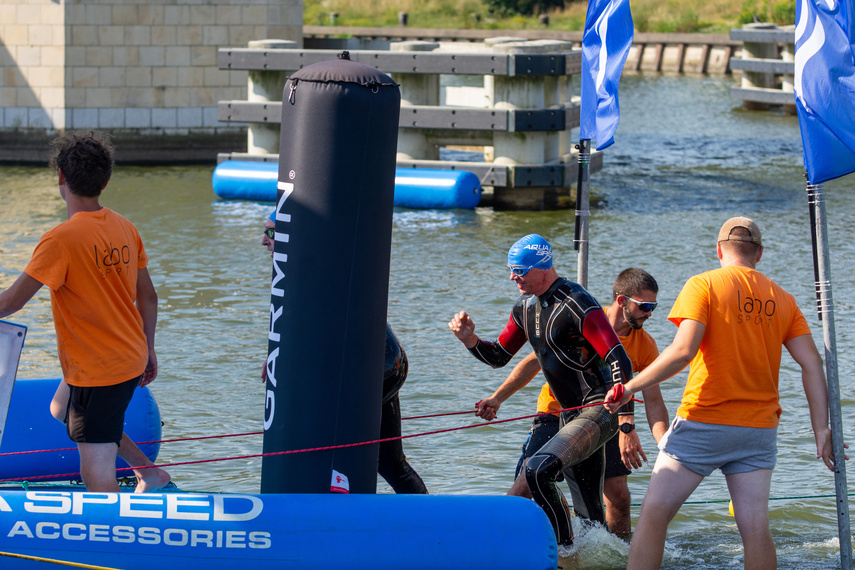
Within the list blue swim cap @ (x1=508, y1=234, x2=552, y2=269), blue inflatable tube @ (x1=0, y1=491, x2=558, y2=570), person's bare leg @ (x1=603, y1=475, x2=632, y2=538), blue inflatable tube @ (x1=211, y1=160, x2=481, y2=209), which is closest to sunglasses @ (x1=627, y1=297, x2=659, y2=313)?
blue swim cap @ (x1=508, y1=234, x2=552, y2=269)

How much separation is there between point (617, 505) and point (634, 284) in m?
1.20

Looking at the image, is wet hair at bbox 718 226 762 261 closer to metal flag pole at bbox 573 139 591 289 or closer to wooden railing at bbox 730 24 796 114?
metal flag pole at bbox 573 139 591 289

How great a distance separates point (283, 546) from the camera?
441 cm

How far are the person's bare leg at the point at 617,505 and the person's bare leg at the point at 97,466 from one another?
99.0 inches

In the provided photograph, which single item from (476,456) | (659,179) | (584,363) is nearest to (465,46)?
(659,179)

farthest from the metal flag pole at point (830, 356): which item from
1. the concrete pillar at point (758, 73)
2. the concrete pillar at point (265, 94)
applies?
the concrete pillar at point (758, 73)

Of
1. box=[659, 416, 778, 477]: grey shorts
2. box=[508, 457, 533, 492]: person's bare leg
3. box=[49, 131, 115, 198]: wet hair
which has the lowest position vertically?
box=[508, 457, 533, 492]: person's bare leg

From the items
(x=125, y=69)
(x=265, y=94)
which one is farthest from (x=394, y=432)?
(x=125, y=69)

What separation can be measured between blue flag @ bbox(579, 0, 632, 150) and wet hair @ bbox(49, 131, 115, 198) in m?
2.95

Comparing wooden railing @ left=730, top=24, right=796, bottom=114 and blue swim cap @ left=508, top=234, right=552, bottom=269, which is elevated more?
wooden railing @ left=730, top=24, right=796, bottom=114

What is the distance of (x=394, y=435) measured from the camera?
583 cm

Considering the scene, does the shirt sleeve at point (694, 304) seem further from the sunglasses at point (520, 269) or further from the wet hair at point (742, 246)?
the sunglasses at point (520, 269)

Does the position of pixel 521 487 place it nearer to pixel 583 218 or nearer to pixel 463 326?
pixel 463 326

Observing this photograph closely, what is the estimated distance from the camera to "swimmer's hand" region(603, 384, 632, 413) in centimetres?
495
